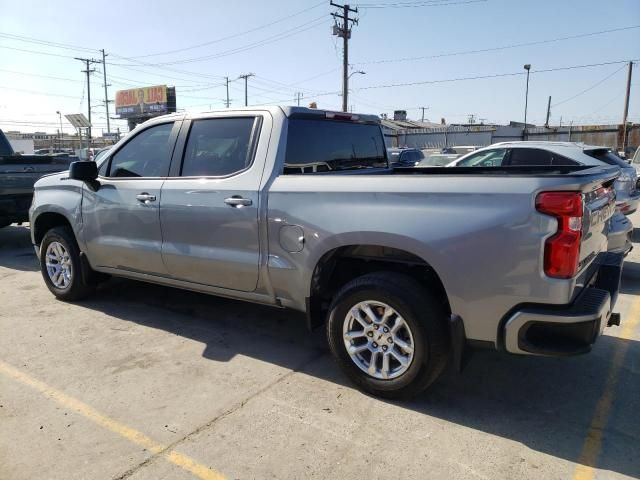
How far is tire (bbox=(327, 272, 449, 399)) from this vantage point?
3.12m

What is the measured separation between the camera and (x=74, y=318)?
201 inches

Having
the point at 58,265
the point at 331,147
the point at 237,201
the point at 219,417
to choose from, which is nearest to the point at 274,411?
the point at 219,417

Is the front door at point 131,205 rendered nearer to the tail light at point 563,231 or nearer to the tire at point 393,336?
the tire at point 393,336

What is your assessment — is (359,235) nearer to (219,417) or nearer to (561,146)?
(219,417)

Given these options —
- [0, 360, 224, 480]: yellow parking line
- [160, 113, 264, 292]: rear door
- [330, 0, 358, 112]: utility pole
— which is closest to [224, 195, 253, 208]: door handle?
[160, 113, 264, 292]: rear door

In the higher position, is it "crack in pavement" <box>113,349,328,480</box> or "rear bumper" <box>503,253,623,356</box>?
"rear bumper" <box>503,253,623,356</box>

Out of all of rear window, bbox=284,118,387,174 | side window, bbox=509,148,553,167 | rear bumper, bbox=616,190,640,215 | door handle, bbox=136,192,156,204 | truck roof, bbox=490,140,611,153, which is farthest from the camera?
side window, bbox=509,148,553,167

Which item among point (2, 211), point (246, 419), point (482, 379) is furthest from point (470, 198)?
point (2, 211)

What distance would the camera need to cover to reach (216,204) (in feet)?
13.1

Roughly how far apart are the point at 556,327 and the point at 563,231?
0.53 meters

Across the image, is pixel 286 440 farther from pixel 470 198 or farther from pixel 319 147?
pixel 319 147

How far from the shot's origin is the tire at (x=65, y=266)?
5355 mm

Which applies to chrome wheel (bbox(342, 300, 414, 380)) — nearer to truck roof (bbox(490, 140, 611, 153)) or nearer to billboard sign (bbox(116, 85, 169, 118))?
truck roof (bbox(490, 140, 611, 153))

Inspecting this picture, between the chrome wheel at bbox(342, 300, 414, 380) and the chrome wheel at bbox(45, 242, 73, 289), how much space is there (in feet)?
11.5
